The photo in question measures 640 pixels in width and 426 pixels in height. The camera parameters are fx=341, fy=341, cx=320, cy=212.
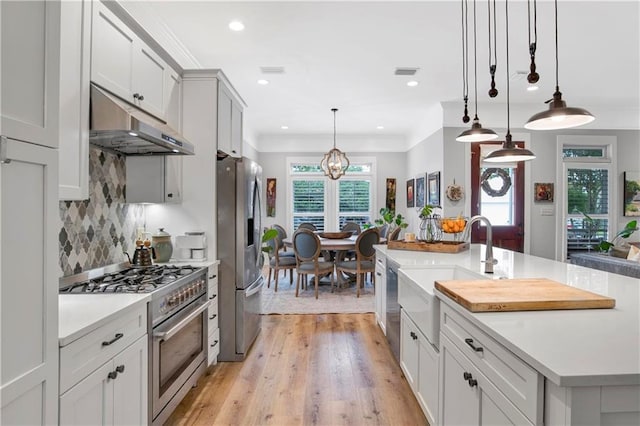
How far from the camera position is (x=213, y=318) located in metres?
2.75

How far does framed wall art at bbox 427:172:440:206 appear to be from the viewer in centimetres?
558

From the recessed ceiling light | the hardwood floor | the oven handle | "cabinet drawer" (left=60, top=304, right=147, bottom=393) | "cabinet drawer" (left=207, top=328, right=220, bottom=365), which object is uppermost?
the recessed ceiling light

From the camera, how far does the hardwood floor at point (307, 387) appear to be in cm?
213

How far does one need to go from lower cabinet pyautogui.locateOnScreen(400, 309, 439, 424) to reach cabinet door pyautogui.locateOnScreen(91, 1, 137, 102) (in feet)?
7.47

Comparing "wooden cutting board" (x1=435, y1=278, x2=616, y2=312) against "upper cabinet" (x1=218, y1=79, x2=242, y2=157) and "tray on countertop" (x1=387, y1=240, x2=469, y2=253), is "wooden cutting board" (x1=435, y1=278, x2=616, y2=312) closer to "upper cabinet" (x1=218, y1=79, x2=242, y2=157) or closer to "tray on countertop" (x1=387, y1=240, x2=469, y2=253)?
"tray on countertop" (x1=387, y1=240, x2=469, y2=253)

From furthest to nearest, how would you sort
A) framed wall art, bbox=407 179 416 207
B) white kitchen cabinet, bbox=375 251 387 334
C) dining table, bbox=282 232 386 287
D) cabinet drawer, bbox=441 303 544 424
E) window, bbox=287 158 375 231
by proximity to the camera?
window, bbox=287 158 375 231, framed wall art, bbox=407 179 416 207, dining table, bbox=282 232 386 287, white kitchen cabinet, bbox=375 251 387 334, cabinet drawer, bbox=441 303 544 424

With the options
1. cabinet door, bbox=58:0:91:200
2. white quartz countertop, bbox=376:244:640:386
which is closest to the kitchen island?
white quartz countertop, bbox=376:244:640:386

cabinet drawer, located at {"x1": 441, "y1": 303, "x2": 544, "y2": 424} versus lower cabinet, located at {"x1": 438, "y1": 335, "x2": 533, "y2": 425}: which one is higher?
cabinet drawer, located at {"x1": 441, "y1": 303, "x2": 544, "y2": 424}

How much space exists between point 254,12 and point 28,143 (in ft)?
7.54

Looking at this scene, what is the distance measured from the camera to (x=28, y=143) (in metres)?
0.99

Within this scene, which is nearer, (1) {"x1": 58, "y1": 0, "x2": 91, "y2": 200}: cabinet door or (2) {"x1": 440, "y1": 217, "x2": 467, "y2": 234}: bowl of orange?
(1) {"x1": 58, "y1": 0, "x2": 91, "y2": 200}: cabinet door

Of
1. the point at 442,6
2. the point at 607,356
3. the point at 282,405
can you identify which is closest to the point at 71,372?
the point at 282,405

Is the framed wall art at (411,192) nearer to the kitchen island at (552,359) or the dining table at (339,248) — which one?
the dining table at (339,248)

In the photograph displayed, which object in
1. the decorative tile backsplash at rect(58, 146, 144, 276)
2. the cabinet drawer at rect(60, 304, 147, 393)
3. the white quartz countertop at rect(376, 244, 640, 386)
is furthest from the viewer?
the decorative tile backsplash at rect(58, 146, 144, 276)
